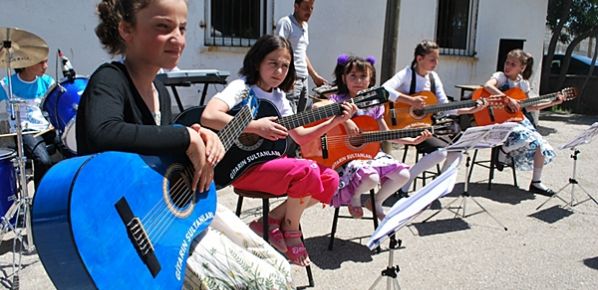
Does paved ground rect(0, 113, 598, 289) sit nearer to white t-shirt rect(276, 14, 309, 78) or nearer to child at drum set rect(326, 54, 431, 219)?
child at drum set rect(326, 54, 431, 219)

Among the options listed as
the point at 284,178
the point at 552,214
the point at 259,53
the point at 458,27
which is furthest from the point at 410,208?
the point at 458,27

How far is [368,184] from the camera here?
3.67 meters

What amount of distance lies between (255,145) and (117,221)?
5.13ft

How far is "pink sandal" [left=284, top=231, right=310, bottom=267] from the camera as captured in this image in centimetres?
305

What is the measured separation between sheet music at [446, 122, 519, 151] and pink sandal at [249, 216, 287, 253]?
161cm

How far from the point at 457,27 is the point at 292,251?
7.91 metres

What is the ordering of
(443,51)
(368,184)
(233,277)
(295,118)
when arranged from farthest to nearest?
(443,51), (368,184), (295,118), (233,277)

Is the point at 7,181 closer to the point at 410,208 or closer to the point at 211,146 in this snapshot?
the point at 211,146

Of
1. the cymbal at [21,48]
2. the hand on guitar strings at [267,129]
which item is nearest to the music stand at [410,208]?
the hand on guitar strings at [267,129]

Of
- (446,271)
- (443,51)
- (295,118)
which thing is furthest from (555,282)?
(443,51)

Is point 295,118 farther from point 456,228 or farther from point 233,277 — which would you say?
point 456,228

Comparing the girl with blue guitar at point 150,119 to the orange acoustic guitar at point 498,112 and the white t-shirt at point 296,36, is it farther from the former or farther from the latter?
the orange acoustic guitar at point 498,112

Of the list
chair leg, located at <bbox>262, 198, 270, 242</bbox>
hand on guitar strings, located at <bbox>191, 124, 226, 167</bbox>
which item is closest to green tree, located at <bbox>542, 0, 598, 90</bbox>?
chair leg, located at <bbox>262, 198, 270, 242</bbox>

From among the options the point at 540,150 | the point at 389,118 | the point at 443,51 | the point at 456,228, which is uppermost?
the point at 443,51
